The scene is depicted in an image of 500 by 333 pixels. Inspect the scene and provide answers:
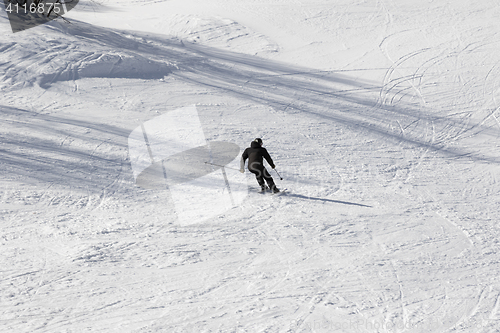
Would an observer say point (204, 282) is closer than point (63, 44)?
Yes

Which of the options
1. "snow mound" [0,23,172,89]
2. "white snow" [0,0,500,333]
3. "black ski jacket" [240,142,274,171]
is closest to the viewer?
"white snow" [0,0,500,333]

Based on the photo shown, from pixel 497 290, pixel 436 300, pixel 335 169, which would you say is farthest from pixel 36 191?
pixel 497 290

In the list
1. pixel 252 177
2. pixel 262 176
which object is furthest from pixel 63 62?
pixel 262 176

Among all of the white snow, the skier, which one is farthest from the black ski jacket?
the white snow

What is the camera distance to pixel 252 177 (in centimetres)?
1108

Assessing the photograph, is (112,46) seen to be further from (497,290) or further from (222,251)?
(497,290)

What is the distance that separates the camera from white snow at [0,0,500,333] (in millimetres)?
6855

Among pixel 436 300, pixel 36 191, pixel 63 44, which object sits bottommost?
pixel 36 191

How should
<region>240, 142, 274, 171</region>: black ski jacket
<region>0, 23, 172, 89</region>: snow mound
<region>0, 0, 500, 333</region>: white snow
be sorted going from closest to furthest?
<region>0, 0, 500, 333</region>: white snow
<region>240, 142, 274, 171</region>: black ski jacket
<region>0, 23, 172, 89</region>: snow mound

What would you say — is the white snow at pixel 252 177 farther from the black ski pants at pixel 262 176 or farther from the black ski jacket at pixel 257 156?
the black ski jacket at pixel 257 156

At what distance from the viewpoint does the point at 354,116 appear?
1425 cm

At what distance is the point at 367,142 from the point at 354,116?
147cm

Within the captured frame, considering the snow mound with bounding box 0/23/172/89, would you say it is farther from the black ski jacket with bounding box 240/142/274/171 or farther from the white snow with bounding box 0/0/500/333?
the black ski jacket with bounding box 240/142/274/171

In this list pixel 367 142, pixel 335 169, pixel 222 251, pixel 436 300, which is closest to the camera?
pixel 436 300
